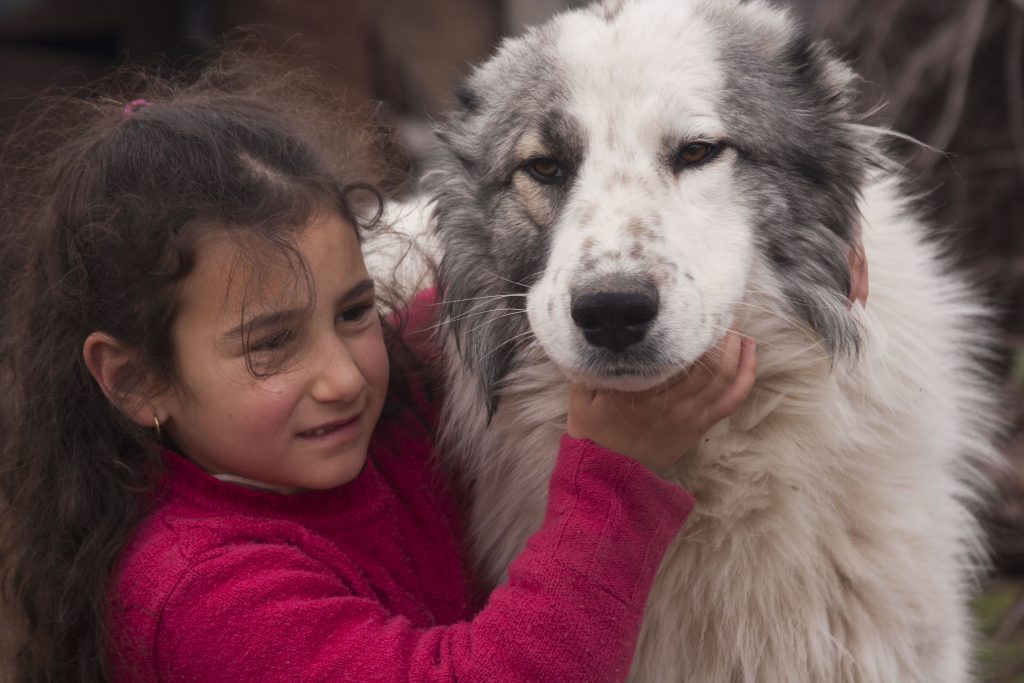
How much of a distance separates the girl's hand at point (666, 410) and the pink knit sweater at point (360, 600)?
4 cm

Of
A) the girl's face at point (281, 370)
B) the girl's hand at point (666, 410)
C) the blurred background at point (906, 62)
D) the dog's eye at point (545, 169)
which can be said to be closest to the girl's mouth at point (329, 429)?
the girl's face at point (281, 370)

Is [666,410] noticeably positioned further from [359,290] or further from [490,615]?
[359,290]

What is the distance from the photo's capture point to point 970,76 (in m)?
4.41

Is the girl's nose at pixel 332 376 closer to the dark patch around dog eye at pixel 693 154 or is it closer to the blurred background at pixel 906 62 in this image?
the dark patch around dog eye at pixel 693 154

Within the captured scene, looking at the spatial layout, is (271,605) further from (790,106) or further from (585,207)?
(790,106)

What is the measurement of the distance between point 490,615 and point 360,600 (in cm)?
21

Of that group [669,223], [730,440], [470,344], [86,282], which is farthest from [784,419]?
[86,282]

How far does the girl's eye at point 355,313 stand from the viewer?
188 cm

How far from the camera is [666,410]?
1.69 metres

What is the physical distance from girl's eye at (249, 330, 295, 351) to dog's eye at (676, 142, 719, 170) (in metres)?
0.69

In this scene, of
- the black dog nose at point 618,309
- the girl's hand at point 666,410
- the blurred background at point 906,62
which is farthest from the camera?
the blurred background at point 906,62

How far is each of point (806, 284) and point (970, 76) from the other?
304 cm

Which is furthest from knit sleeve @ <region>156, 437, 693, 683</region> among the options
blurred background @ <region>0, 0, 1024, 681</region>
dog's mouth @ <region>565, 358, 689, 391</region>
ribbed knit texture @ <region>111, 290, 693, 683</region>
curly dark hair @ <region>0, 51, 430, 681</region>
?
blurred background @ <region>0, 0, 1024, 681</region>

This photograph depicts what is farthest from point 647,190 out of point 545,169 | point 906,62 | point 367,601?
point 906,62
